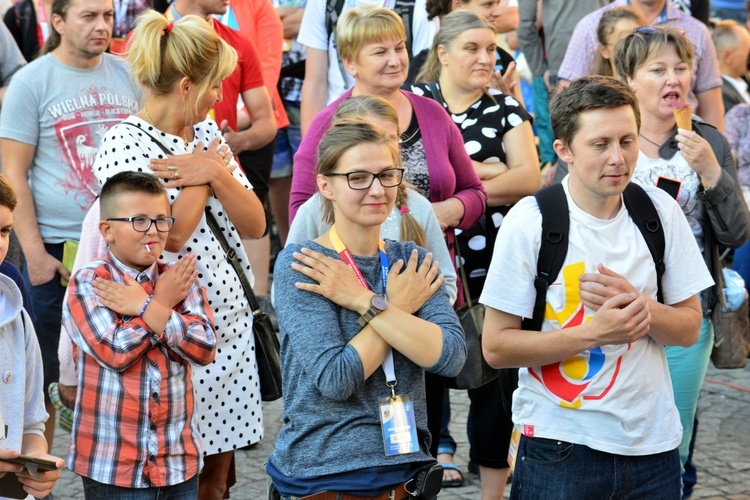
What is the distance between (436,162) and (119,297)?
1.46m

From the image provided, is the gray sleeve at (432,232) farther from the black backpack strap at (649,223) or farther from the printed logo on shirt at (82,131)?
the printed logo on shirt at (82,131)

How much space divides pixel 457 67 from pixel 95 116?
5.54 ft

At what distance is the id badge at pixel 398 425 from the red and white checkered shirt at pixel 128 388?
0.87 metres

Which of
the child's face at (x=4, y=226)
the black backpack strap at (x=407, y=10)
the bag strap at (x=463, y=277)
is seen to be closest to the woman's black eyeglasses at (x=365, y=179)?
the child's face at (x=4, y=226)

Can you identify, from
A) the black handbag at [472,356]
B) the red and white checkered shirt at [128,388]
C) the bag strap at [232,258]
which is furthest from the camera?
the black handbag at [472,356]

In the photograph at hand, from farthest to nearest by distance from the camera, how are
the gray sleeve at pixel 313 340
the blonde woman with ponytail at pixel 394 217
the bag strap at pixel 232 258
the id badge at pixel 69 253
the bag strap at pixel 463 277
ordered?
1. the id badge at pixel 69 253
2. the bag strap at pixel 463 277
3. the bag strap at pixel 232 258
4. the blonde woman with ponytail at pixel 394 217
5. the gray sleeve at pixel 313 340

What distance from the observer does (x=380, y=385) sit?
3.06 meters

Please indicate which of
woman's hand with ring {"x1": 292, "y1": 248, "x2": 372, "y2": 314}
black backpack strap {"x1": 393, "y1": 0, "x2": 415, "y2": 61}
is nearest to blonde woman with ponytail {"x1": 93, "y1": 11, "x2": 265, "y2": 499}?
woman's hand with ring {"x1": 292, "y1": 248, "x2": 372, "y2": 314}

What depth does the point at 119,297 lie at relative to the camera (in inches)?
139

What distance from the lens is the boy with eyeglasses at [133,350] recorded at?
11.6 ft

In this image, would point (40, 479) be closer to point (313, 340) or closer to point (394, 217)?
point (313, 340)

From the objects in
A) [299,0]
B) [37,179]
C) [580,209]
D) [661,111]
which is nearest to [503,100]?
[661,111]

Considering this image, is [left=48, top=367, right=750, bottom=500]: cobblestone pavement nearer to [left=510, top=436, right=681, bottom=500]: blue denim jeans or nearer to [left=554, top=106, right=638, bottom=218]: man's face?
[left=510, top=436, right=681, bottom=500]: blue denim jeans

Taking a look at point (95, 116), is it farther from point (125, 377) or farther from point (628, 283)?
point (628, 283)
